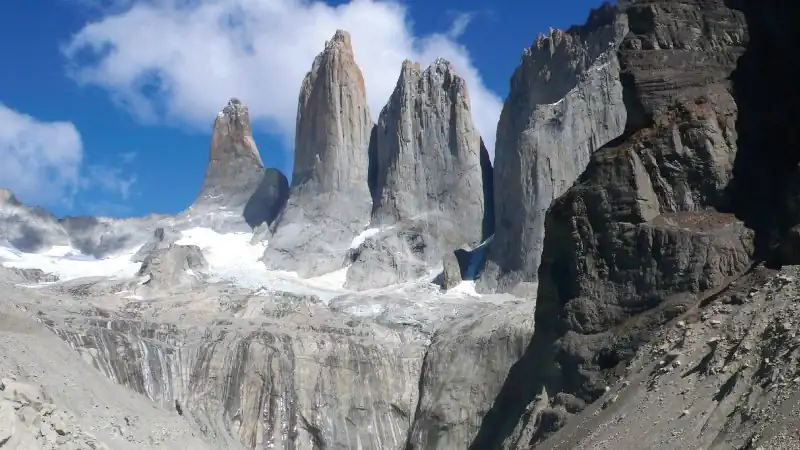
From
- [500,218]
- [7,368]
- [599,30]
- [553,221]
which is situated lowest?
[7,368]

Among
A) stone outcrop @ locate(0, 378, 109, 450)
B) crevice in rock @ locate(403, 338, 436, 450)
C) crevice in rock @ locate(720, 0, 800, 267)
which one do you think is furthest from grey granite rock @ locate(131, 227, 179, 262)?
stone outcrop @ locate(0, 378, 109, 450)

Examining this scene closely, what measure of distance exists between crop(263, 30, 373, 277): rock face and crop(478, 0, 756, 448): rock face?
213 ft

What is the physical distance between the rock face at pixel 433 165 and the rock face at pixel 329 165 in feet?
12.4

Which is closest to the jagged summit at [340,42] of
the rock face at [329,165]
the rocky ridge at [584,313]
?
the rock face at [329,165]

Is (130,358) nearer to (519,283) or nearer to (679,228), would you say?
(519,283)

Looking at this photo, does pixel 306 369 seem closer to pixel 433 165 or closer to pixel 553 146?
pixel 553 146

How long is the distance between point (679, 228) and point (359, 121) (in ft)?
251

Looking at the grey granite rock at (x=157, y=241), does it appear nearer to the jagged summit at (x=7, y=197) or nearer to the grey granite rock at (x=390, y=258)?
the grey granite rock at (x=390, y=258)

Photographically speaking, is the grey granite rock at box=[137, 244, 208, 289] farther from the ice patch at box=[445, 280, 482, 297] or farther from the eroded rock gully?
the eroded rock gully

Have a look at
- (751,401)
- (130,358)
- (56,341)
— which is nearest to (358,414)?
(130,358)

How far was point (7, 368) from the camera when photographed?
1463 inches

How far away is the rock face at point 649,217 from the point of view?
Result: 3712 cm

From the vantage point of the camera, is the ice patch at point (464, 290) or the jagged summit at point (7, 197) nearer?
the ice patch at point (464, 290)

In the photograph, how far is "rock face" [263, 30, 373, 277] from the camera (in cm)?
10900
